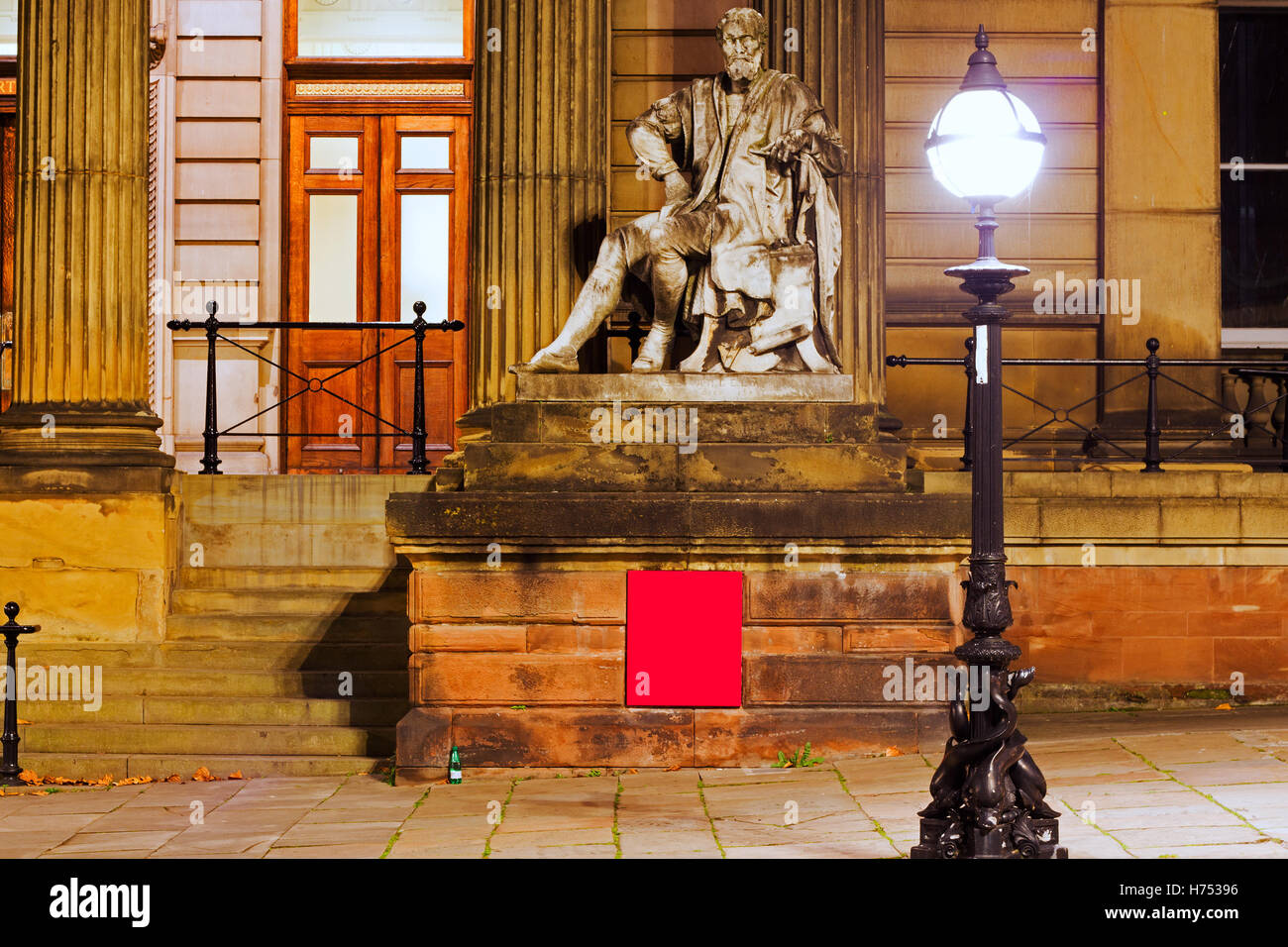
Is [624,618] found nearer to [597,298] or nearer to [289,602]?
[597,298]

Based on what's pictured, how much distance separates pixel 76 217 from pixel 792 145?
5485 millimetres

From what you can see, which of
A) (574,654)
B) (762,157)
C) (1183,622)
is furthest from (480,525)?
(1183,622)

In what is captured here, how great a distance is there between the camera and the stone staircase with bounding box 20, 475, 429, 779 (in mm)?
9781

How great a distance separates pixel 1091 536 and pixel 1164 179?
3.81 metres

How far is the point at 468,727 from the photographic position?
9117 millimetres

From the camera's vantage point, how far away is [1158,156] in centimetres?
1320

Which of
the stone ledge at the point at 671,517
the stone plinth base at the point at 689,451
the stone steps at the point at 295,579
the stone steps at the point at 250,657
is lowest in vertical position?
the stone steps at the point at 250,657

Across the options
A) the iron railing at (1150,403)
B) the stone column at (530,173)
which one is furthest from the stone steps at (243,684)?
the iron railing at (1150,403)

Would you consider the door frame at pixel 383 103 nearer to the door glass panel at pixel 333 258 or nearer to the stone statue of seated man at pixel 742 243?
the door glass panel at pixel 333 258

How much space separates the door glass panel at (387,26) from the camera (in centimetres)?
1476

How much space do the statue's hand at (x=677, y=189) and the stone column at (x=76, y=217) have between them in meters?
4.34

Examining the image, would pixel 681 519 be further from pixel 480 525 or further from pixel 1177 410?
pixel 1177 410

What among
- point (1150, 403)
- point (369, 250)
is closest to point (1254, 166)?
point (1150, 403)

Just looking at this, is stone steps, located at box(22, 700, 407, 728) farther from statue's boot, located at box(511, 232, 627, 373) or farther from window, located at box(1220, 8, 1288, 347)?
window, located at box(1220, 8, 1288, 347)
